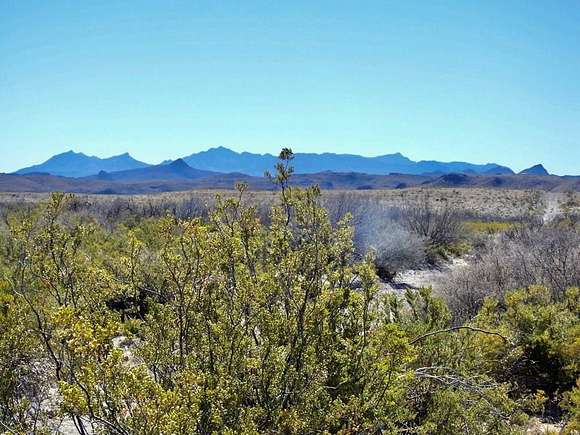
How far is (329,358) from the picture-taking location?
3.96m

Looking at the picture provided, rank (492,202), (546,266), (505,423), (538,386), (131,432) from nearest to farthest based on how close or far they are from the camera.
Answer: (131,432) → (505,423) → (538,386) → (546,266) → (492,202)

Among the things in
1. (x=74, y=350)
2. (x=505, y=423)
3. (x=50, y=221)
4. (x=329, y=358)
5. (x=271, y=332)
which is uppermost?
(x=50, y=221)

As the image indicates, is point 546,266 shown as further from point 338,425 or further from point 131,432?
point 131,432

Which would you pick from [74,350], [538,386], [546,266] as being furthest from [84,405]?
[546,266]

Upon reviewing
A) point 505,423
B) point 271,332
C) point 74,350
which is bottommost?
point 505,423

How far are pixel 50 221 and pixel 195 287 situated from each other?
4.27ft

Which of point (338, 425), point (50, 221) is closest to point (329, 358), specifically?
point (338, 425)

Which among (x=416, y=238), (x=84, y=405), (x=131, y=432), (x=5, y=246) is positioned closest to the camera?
(x=84, y=405)

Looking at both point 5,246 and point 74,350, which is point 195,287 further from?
point 5,246

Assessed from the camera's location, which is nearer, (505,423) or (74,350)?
(74,350)

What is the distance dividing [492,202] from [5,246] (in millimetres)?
52963

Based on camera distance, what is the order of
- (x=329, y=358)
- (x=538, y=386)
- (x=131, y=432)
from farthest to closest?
(x=538, y=386), (x=329, y=358), (x=131, y=432)

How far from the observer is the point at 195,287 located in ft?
11.8

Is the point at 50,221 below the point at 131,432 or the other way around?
the other way around
